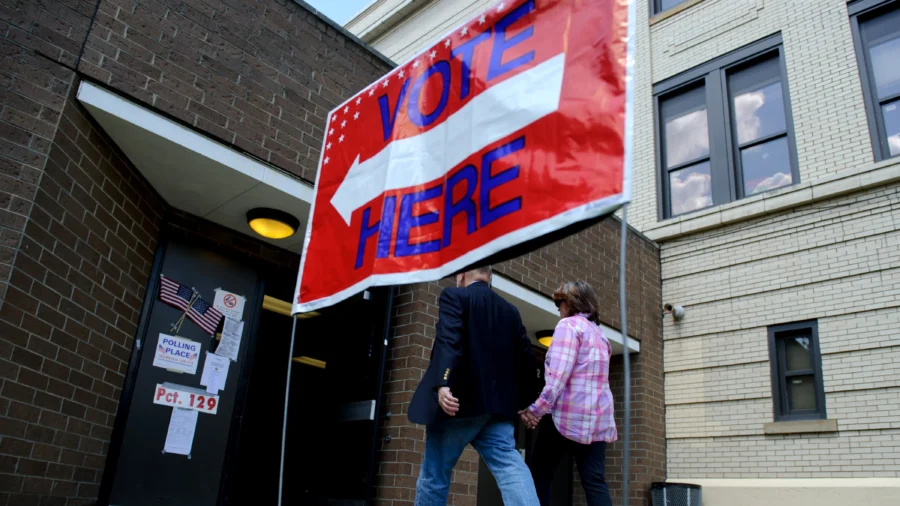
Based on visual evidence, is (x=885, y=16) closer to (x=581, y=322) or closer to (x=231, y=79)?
(x=581, y=322)

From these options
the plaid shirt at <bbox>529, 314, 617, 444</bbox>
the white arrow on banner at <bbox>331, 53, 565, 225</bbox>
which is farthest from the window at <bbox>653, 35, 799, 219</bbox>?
the white arrow on banner at <bbox>331, 53, 565, 225</bbox>

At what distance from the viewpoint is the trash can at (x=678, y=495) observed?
790cm

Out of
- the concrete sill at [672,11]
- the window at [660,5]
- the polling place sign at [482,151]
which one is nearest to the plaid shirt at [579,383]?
the polling place sign at [482,151]

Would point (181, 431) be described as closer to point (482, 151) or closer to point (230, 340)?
point (230, 340)

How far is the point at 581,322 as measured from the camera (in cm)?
432

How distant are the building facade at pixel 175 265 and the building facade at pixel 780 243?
10.4 feet

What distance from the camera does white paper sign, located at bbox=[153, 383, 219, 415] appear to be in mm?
5281

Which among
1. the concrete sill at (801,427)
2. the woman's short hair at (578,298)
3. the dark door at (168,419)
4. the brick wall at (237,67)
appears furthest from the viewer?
the concrete sill at (801,427)

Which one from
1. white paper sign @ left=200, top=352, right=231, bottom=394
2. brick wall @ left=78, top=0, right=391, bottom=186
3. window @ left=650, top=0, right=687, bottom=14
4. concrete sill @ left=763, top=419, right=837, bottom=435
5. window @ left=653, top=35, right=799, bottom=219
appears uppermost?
window @ left=650, top=0, right=687, bottom=14

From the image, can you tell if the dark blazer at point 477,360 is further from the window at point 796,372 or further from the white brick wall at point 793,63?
the white brick wall at point 793,63

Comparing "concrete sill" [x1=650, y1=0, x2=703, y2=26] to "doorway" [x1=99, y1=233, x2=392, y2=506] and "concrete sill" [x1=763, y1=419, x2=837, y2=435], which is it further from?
"doorway" [x1=99, y1=233, x2=392, y2=506]

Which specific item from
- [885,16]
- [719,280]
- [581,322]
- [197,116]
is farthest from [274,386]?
[885,16]

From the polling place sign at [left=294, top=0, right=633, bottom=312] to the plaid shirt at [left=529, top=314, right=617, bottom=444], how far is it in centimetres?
150

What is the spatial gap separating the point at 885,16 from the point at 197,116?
8.58m
